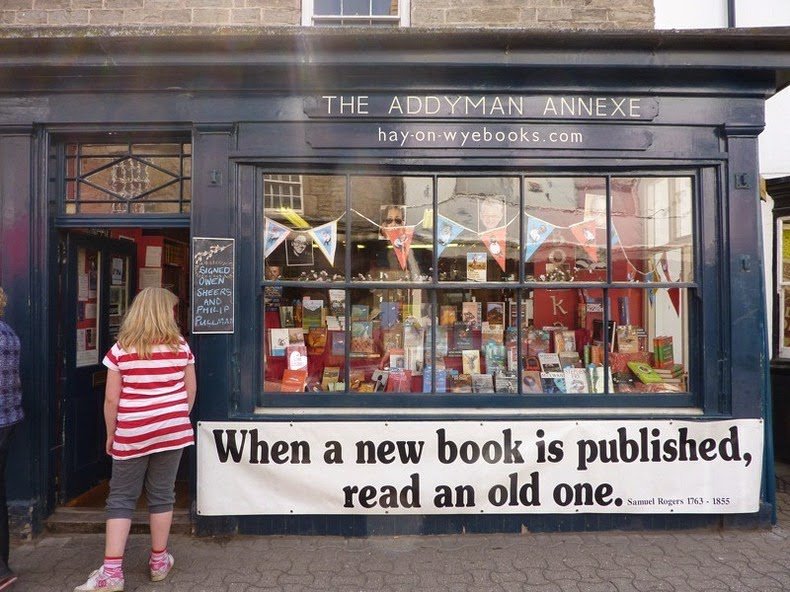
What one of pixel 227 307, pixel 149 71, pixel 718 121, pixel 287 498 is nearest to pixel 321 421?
pixel 287 498

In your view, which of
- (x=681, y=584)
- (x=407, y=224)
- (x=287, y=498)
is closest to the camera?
(x=681, y=584)

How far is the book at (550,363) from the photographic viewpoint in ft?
15.5

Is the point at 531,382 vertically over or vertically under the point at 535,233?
under

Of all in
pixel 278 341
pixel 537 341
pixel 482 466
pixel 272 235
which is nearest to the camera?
pixel 482 466

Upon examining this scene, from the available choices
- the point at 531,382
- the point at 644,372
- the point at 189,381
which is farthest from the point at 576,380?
the point at 189,381

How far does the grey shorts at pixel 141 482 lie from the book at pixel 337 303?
168cm

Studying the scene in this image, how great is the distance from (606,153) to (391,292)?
2.16 meters

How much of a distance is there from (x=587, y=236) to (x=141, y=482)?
157 inches

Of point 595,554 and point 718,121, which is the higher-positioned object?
point 718,121

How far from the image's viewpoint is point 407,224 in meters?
4.66

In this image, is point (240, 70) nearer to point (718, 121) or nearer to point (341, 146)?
point (341, 146)

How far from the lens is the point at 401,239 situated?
4.67 meters

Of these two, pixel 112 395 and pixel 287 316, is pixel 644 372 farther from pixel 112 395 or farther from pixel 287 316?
pixel 112 395

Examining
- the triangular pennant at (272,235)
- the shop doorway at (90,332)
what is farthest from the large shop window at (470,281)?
the shop doorway at (90,332)
